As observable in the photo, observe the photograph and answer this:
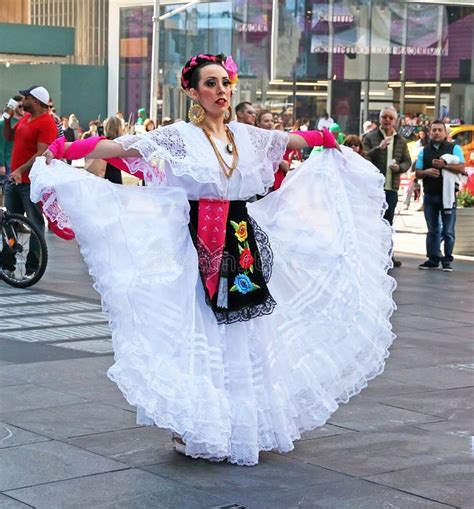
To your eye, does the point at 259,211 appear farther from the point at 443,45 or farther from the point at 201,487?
the point at 443,45

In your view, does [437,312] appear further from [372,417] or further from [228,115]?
[228,115]

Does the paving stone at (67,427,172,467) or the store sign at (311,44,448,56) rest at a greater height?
the store sign at (311,44,448,56)

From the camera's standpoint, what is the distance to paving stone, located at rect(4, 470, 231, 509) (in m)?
5.37

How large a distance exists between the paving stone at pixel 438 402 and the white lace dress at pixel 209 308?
1.02 meters

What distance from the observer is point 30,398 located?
7465mm

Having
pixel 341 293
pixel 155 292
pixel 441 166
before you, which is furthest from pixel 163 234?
pixel 441 166

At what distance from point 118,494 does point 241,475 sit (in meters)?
0.66

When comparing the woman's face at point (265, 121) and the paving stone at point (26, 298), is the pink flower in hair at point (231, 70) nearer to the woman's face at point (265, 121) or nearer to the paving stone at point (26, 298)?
the paving stone at point (26, 298)

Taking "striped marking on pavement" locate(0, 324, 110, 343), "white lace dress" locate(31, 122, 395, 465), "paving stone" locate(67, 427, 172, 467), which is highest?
"white lace dress" locate(31, 122, 395, 465)

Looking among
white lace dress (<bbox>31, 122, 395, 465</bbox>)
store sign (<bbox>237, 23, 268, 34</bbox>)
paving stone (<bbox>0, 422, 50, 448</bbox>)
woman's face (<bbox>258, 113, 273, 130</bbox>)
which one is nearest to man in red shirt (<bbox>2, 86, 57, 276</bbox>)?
woman's face (<bbox>258, 113, 273, 130</bbox>)

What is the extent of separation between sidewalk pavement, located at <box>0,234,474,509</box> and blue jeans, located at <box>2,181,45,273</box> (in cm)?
305

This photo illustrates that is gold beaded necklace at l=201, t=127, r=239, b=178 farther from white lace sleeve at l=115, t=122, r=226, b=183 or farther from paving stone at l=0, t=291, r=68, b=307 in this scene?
paving stone at l=0, t=291, r=68, b=307

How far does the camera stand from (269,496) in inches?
219

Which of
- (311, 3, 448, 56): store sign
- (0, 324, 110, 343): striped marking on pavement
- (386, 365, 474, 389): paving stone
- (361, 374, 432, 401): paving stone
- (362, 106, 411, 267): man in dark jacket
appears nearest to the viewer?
(361, 374, 432, 401): paving stone
